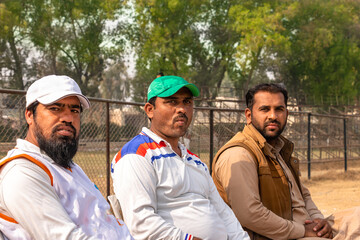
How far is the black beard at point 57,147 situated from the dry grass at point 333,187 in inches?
271

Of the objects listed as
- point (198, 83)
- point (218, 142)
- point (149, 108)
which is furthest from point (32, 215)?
point (198, 83)

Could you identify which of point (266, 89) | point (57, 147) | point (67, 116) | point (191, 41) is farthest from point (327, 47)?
point (57, 147)

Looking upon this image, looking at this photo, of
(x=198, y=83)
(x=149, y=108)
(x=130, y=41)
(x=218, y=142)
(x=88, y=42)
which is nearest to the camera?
(x=149, y=108)

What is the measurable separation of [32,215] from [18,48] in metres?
32.8

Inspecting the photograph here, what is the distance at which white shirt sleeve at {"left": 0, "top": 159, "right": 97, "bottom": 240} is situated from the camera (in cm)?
189

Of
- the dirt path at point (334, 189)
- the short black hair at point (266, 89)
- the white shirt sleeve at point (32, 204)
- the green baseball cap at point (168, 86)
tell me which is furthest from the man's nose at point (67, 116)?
the dirt path at point (334, 189)

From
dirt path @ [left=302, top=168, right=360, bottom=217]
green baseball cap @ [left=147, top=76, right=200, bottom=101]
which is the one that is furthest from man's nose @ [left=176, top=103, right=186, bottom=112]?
dirt path @ [left=302, top=168, right=360, bottom=217]

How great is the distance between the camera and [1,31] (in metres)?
27.9

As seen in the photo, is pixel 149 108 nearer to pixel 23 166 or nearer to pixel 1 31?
pixel 23 166

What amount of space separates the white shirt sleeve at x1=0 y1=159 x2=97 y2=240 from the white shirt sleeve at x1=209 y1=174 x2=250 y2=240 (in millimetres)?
1336

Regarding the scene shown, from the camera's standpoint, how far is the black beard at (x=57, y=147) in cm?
221

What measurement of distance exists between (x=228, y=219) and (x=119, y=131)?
602 centimetres

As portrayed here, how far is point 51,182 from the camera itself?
2066 millimetres

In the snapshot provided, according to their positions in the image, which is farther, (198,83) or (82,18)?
(198,83)
